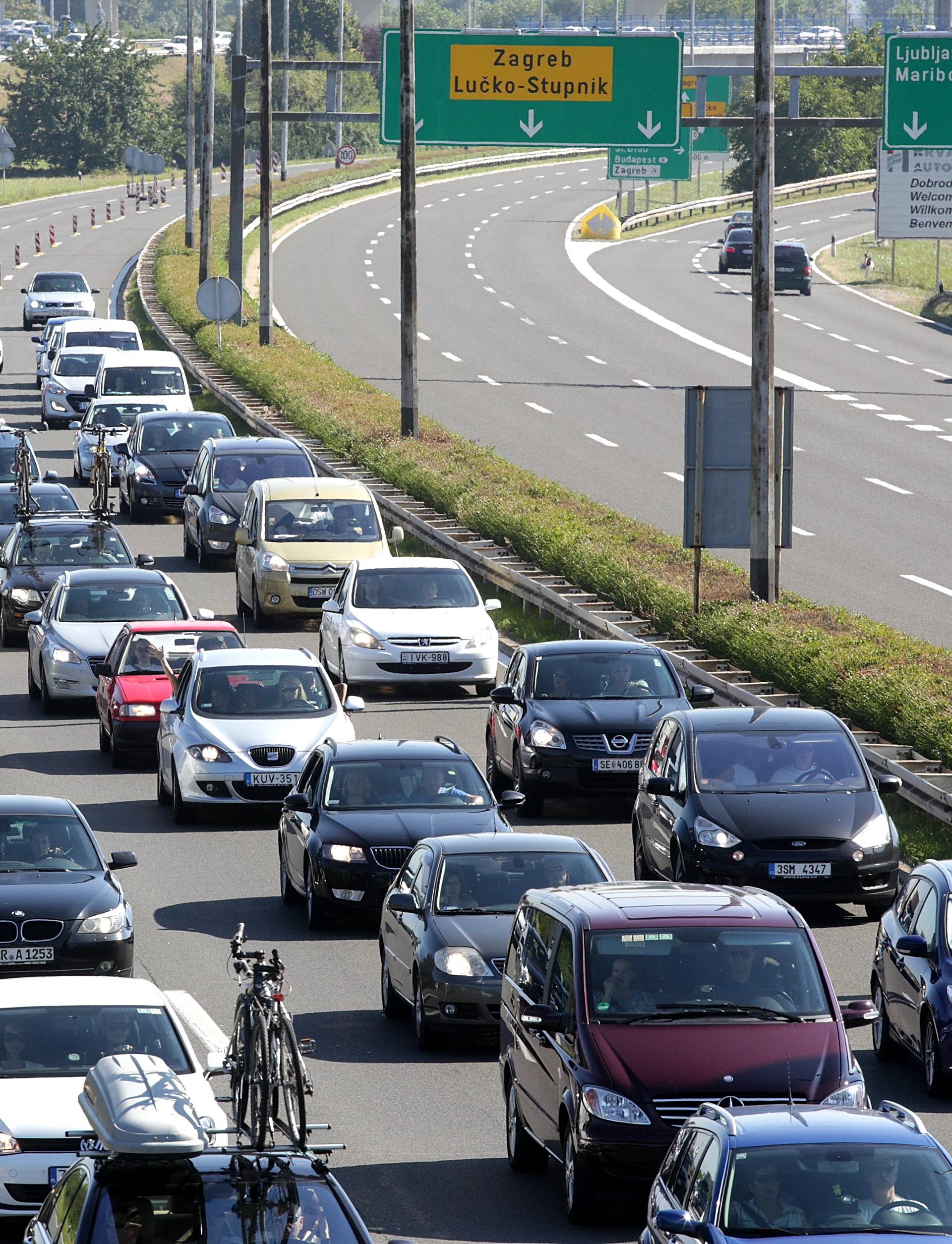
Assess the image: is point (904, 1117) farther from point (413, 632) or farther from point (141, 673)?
point (413, 632)

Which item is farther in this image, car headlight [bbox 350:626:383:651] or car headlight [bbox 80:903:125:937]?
car headlight [bbox 350:626:383:651]

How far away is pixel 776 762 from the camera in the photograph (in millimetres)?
17484

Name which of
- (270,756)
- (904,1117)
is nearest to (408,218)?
(270,756)

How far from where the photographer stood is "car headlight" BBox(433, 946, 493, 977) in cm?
1371

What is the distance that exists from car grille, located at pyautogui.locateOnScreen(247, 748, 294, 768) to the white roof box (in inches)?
478

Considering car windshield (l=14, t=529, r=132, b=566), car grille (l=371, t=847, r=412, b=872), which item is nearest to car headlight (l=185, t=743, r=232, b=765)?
car grille (l=371, t=847, r=412, b=872)

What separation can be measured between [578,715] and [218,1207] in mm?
13730

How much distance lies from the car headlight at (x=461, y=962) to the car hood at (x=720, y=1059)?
9.52 feet

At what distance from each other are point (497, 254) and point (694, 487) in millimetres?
61384

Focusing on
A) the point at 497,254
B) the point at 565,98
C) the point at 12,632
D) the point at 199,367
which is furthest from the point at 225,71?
the point at 12,632

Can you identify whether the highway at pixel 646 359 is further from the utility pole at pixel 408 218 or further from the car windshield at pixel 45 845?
the car windshield at pixel 45 845

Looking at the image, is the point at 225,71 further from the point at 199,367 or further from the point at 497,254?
the point at 199,367

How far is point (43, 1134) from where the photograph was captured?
35.0ft

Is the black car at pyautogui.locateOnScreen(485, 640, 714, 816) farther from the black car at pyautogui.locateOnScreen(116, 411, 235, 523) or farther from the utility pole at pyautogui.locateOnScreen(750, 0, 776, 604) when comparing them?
the black car at pyautogui.locateOnScreen(116, 411, 235, 523)
